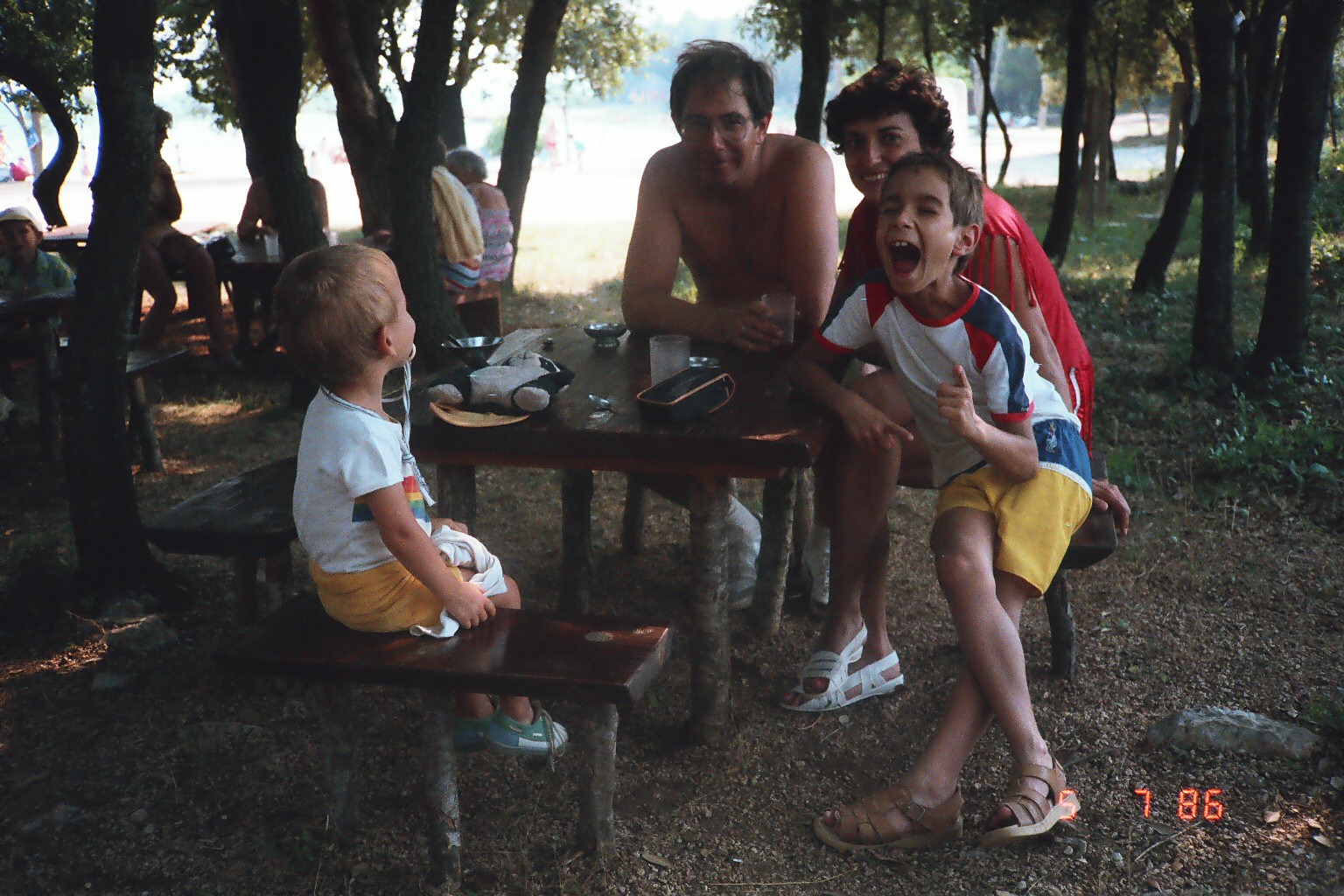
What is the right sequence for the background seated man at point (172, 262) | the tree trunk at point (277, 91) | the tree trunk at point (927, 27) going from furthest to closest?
1. the tree trunk at point (927, 27)
2. the background seated man at point (172, 262)
3. the tree trunk at point (277, 91)

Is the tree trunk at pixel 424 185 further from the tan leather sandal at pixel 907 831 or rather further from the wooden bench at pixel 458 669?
the tan leather sandal at pixel 907 831

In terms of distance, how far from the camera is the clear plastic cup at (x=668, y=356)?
2854 mm

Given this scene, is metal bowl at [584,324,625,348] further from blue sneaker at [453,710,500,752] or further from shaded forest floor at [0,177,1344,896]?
blue sneaker at [453,710,500,752]

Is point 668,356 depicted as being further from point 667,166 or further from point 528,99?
point 528,99

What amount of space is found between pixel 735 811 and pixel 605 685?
781 millimetres

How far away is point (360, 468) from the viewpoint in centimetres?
213

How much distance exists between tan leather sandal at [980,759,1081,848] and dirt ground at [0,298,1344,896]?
7 centimetres

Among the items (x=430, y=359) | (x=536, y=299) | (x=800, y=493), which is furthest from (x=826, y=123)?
(x=536, y=299)

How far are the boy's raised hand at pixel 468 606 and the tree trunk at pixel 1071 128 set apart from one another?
363 inches

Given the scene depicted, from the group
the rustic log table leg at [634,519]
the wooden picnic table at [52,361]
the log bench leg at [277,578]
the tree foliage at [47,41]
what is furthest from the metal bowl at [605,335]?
the tree foliage at [47,41]

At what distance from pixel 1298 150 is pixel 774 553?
3.56 meters

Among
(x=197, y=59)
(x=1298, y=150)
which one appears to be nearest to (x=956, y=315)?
(x=1298, y=150)

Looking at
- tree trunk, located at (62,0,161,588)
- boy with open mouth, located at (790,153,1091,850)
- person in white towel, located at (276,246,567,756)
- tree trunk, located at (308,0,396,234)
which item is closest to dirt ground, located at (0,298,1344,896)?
boy with open mouth, located at (790,153,1091,850)

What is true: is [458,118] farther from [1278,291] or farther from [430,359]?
[1278,291]
